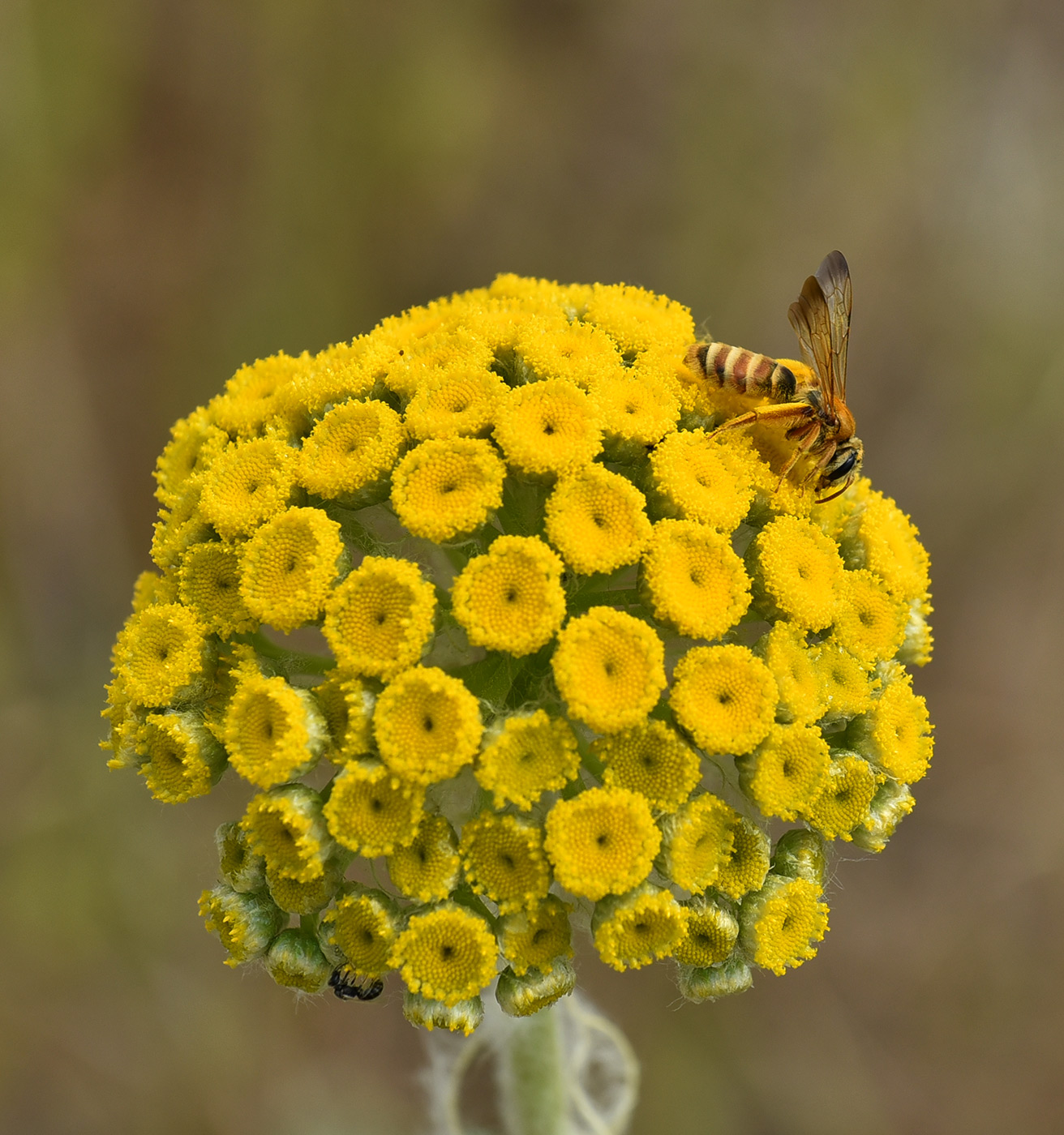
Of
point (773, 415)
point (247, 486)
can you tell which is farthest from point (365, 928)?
point (773, 415)

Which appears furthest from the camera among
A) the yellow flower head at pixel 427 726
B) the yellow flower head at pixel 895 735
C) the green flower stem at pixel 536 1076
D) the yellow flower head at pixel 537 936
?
the green flower stem at pixel 536 1076

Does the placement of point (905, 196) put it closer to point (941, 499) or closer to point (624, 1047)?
point (941, 499)

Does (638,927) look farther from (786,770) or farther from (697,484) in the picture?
(697,484)

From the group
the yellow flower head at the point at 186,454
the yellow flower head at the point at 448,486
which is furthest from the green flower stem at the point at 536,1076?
the yellow flower head at the point at 186,454

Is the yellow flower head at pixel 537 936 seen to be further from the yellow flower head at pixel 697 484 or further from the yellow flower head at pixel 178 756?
the yellow flower head at pixel 697 484

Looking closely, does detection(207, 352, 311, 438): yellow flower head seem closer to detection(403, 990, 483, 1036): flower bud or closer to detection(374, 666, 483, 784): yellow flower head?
detection(374, 666, 483, 784): yellow flower head

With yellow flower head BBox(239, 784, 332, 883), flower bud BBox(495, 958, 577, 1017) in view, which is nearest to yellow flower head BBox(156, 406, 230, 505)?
yellow flower head BBox(239, 784, 332, 883)
